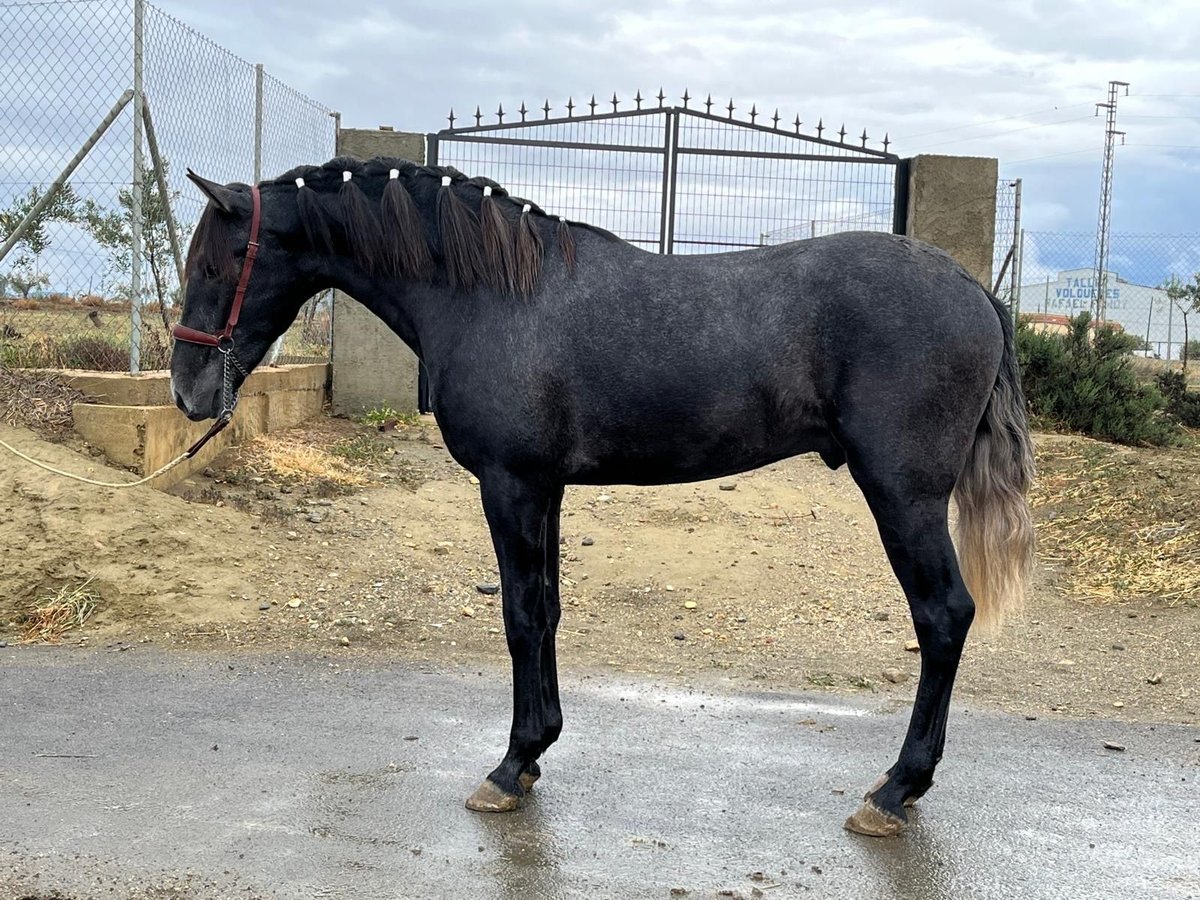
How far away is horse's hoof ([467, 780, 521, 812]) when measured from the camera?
3.67 meters

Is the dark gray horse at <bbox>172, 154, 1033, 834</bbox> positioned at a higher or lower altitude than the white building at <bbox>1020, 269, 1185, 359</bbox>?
lower

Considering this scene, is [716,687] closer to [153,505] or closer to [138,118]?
[153,505]

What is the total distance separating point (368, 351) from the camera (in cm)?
1027

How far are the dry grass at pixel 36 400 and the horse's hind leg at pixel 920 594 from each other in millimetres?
5521

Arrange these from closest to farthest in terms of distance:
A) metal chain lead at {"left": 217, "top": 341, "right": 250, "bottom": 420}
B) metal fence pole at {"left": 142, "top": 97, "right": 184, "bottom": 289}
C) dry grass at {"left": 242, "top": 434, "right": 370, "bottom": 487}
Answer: metal chain lead at {"left": 217, "top": 341, "right": 250, "bottom": 420}
metal fence pole at {"left": 142, "top": 97, "right": 184, "bottom": 289}
dry grass at {"left": 242, "top": 434, "right": 370, "bottom": 487}

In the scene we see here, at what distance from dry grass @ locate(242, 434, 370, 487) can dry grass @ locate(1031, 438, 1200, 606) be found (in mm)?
5147

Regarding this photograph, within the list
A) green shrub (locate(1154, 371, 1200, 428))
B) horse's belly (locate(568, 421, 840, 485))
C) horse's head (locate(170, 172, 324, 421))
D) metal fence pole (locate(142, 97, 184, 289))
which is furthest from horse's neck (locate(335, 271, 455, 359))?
green shrub (locate(1154, 371, 1200, 428))

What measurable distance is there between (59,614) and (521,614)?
127 inches

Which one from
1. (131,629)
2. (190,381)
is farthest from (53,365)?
(190,381)

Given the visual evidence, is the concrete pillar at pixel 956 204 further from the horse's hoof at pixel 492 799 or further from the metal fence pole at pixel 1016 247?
the horse's hoof at pixel 492 799

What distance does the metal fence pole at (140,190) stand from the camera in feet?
23.2

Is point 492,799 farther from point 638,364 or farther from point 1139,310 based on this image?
point 1139,310

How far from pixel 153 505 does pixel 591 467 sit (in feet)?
12.6

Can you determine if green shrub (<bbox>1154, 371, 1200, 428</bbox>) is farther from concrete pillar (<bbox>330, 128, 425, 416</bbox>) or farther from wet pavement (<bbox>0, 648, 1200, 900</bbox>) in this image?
wet pavement (<bbox>0, 648, 1200, 900</bbox>)
